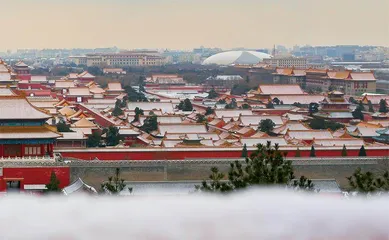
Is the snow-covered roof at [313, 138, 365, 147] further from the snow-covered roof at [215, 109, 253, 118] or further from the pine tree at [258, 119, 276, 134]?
the snow-covered roof at [215, 109, 253, 118]

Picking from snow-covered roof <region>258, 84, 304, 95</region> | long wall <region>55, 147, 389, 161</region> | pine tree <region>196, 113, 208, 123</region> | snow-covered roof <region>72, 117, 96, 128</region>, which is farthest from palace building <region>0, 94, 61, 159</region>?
snow-covered roof <region>258, 84, 304, 95</region>

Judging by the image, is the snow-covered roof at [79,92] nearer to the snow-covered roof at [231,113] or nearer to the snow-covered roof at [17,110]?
the snow-covered roof at [231,113]

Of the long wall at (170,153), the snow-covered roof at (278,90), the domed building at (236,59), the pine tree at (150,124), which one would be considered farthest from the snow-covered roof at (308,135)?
the domed building at (236,59)

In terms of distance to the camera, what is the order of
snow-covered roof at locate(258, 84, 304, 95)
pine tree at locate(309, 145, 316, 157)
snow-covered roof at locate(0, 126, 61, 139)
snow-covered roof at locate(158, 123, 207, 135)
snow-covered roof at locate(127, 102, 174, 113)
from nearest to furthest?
snow-covered roof at locate(0, 126, 61, 139), pine tree at locate(309, 145, 316, 157), snow-covered roof at locate(158, 123, 207, 135), snow-covered roof at locate(127, 102, 174, 113), snow-covered roof at locate(258, 84, 304, 95)

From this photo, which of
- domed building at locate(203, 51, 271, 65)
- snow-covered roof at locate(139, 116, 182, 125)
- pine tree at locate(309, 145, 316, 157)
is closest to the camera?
pine tree at locate(309, 145, 316, 157)

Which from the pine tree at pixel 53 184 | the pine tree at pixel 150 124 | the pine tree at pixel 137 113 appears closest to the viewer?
the pine tree at pixel 53 184

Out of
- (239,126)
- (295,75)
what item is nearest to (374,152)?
(239,126)

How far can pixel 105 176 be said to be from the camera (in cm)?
870

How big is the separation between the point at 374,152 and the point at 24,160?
16.2 ft

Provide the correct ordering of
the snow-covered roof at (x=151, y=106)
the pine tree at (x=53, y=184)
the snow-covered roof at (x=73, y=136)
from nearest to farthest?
the pine tree at (x=53, y=184) < the snow-covered roof at (x=73, y=136) < the snow-covered roof at (x=151, y=106)

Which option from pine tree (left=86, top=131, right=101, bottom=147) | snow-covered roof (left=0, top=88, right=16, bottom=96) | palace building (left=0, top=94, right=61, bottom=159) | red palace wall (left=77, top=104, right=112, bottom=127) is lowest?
red palace wall (left=77, top=104, right=112, bottom=127)

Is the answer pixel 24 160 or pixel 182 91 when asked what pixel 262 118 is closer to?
pixel 24 160

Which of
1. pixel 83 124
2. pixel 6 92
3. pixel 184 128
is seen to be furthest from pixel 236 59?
pixel 6 92

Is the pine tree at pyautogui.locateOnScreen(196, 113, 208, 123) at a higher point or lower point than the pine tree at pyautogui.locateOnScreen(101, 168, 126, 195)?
lower
